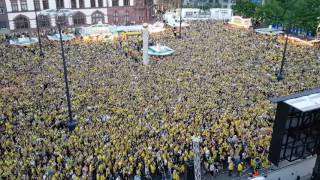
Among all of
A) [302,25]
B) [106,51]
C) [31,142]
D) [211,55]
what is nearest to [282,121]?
[31,142]

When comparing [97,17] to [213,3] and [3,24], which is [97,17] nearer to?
[3,24]

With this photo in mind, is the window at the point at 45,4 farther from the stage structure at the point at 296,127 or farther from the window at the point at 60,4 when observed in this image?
the stage structure at the point at 296,127

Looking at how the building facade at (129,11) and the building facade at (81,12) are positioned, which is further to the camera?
the building facade at (129,11)

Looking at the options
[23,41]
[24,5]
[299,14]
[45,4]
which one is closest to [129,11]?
[45,4]

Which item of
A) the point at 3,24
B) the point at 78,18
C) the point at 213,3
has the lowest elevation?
the point at 3,24

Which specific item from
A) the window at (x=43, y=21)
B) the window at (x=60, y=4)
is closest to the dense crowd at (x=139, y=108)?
the window at (x=43, y=21)

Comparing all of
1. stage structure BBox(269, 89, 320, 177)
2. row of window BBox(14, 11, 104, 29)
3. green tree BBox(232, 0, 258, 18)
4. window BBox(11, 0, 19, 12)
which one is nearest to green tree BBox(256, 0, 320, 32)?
green tree BBox(232, 0, 258, 18)

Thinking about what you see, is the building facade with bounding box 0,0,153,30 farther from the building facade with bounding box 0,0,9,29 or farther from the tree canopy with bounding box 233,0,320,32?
the tree canopy with bounding box 233,0,320,32

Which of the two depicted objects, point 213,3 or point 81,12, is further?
point 213,3
